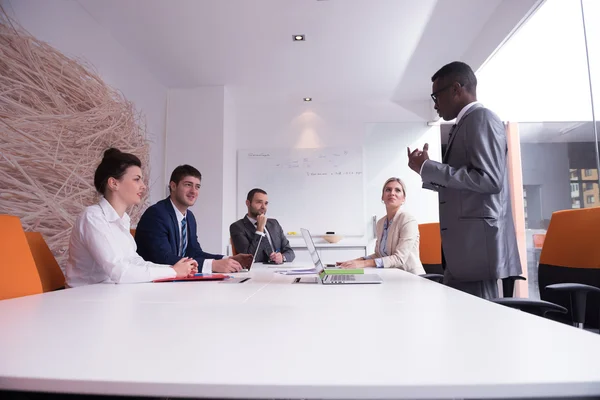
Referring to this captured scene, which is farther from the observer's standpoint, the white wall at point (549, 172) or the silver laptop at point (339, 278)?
the white wall at point (549, 172)

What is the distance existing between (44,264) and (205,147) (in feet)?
11.4

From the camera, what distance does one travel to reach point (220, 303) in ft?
3.45

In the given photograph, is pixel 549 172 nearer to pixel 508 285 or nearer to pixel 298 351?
pixel 508 285

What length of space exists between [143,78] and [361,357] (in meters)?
4.83

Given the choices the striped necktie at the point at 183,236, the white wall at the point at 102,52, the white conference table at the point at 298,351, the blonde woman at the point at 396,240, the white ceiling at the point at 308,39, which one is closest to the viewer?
the white conference table at the point at 298,351

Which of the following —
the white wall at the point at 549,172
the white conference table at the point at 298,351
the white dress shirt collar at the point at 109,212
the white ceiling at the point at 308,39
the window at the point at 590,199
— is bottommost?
the white conference table at the point at 298,351

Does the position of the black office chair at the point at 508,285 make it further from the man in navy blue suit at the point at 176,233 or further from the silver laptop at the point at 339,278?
the man in navy blue suit at the point at 176,233

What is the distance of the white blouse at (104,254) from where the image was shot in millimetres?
1653

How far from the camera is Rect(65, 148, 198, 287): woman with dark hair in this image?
1.67 metres

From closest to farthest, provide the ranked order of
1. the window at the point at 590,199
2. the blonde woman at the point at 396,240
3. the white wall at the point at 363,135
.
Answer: the blonde woman at the point at 396,240, the window at the point at 590,199, the white wall at the point at 363,135

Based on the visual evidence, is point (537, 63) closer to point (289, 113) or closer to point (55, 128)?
point (289, 113)

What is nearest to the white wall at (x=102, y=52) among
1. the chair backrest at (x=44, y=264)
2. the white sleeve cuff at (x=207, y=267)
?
the chair backrest at (x=44, y=264)

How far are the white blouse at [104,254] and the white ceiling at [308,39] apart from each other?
2425 mm

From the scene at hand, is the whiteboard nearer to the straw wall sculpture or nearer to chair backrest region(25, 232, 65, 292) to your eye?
the straw wall sculpture
